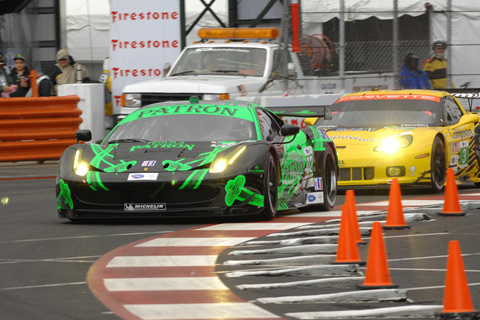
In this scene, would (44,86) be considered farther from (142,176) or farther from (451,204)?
(451,204)

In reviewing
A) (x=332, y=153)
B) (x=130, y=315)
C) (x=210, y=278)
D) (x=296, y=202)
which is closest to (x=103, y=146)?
(x=296, y=202)

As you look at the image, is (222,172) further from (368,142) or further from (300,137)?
(368,142)

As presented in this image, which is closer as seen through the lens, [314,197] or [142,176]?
[142,176]

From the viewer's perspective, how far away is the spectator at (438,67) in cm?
1891

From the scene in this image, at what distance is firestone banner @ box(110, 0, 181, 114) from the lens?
2044 cm

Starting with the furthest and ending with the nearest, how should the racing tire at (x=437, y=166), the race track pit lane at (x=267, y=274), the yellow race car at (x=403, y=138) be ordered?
1. the racing tire at (x=437, y=166)
2. the yellow race car at (x=403, y=138)
3. the race track pit lane at (x=267, y=274)

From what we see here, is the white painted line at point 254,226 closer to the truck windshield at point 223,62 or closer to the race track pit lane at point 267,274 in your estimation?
the race track pit lane at point 267,274

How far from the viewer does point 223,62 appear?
61.7ft

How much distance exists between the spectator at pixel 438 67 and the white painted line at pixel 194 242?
10.2 m

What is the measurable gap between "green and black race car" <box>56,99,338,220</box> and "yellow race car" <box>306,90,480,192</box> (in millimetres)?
2502

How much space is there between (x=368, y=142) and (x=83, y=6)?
14.5 meters

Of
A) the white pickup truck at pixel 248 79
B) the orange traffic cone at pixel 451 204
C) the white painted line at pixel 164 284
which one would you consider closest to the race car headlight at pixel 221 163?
the orange traffic cone at pixel 451 204

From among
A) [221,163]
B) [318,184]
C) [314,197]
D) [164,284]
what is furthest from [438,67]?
[164,284]

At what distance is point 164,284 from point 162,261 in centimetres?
105
